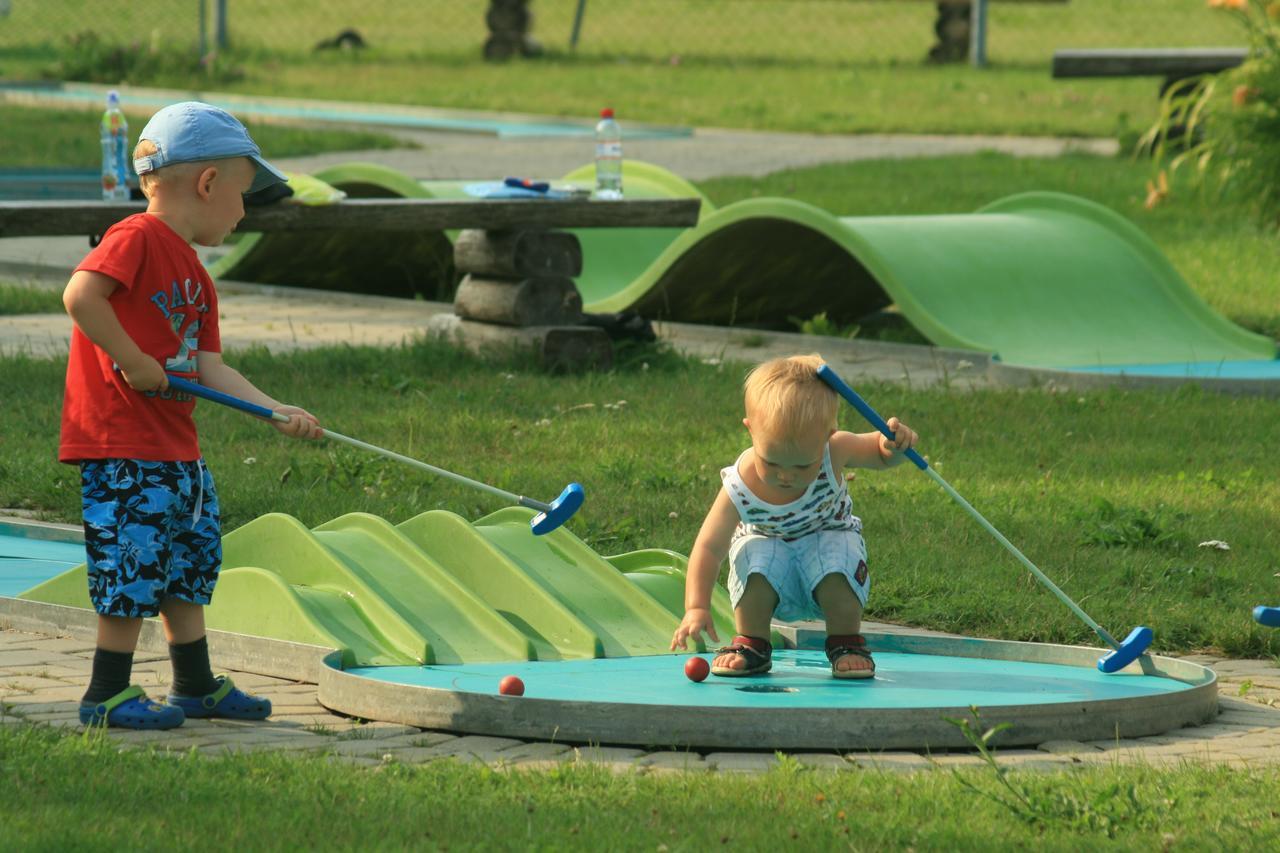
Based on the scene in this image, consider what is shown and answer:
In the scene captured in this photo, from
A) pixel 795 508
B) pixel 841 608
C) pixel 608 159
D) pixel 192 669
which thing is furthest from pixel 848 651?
pixel 608 159

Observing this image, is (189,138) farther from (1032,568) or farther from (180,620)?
(1032,568)

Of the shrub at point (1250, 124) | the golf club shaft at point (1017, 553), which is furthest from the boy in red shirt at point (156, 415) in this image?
the shrub at point (1250, 124)

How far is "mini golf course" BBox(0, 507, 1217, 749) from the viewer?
462cm

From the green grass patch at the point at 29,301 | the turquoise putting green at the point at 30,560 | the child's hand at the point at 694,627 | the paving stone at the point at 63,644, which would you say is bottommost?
the green grass patch at the point at 29,301

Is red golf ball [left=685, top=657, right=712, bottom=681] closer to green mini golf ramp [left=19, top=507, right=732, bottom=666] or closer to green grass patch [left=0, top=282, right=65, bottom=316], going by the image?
green mini golf ramp [left=19, top=507, right=732, bottom=666]

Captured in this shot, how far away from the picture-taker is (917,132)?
78.3ft

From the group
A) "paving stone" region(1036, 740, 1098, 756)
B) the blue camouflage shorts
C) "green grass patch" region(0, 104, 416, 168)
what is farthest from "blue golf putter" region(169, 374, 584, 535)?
"green grass patch" region(0, 104, 416, 168)

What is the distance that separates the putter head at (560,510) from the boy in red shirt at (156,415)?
2.11ft

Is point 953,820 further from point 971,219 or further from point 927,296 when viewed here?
point 971,219

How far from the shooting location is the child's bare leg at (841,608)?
512 centimetres

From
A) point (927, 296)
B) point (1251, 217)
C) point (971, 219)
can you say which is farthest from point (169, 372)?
point (1251, 217)

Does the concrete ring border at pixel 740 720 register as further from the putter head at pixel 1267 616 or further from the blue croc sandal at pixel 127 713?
the blue croc sandal at pixel 127 713

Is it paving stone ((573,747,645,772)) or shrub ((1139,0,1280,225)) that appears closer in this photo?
paving stone ((573,747,645,772))

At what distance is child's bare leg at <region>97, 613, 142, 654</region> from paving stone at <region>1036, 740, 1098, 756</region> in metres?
2.20
